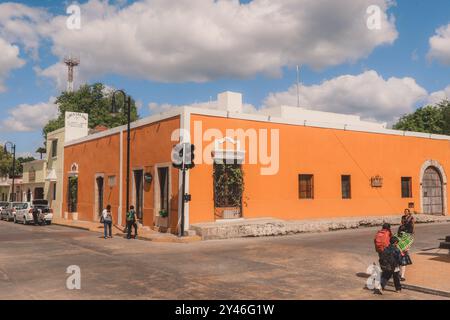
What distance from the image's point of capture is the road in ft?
27.9

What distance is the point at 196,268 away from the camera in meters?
11.2

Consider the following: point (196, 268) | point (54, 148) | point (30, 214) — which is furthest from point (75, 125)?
point (196, 268)

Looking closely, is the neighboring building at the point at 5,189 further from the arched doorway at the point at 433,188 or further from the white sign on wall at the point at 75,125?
the arched doorway at the point at 433,188

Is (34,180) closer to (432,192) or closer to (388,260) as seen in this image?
(432,192)

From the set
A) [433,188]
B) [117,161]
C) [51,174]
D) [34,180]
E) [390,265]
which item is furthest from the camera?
[34,180]

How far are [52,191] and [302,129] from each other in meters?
23.8

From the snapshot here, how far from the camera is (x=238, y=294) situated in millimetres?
8352

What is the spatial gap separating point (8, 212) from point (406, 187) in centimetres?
3022

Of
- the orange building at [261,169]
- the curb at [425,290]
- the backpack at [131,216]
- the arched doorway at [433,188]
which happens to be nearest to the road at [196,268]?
the curb at [425,290]

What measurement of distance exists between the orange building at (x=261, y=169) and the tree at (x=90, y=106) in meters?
26.6
